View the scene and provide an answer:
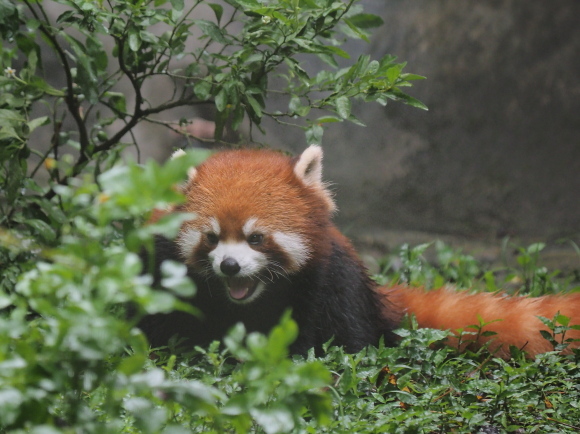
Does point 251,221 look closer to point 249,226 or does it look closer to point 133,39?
point 249,226

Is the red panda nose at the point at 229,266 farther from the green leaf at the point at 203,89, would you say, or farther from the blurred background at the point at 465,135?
the blurred background at the point at 465,135

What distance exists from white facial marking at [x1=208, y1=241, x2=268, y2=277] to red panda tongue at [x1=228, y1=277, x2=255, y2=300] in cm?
11

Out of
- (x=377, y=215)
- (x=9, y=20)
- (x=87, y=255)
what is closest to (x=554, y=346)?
(x=87, y=255)

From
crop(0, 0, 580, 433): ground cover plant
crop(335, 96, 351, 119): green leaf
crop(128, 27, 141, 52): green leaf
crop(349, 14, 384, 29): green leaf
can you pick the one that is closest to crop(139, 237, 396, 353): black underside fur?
crop(0, 0, 580, 433): ground cover plant

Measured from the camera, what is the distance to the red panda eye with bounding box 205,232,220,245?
2.85 meters

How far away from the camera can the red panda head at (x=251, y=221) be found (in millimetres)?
2812

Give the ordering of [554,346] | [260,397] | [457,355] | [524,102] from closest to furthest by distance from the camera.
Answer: [260,397]
[554,346]
[457,355]
[524,102]

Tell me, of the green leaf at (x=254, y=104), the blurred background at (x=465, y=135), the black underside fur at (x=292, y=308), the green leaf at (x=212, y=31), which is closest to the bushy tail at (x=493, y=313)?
the black underside fur at (x=292, y=308)

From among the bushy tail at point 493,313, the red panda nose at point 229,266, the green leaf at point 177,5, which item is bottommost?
the bushy tail at point 493,313

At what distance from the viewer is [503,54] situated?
589 cm

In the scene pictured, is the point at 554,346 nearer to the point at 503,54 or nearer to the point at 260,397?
the point at 260,397

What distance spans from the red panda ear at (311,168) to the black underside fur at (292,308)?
0.28 metres

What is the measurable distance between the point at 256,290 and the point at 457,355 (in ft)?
3.27

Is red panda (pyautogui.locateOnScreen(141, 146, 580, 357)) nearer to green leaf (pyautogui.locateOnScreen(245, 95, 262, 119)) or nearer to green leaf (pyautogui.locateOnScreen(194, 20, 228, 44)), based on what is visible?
green leaf (pyautogui.locateOnScreen(245, 95, 262, 119))
